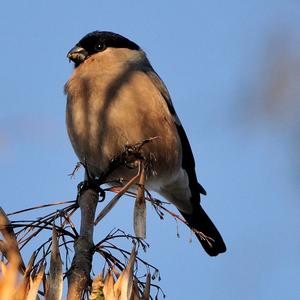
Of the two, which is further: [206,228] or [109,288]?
[206,228]

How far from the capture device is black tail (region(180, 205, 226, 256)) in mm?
4668

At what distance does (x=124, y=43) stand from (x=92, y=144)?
1058 millimetres

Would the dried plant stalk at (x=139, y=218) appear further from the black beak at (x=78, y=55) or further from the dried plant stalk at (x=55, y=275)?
the black beak at (x=78, y=55)

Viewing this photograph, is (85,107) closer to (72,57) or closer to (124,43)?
(72,57)

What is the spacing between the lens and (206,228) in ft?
16.1

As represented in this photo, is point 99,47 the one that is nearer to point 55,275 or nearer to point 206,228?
point 206,228

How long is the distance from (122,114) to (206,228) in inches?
55.8

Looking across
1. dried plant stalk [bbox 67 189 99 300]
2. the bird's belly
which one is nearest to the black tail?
the bird's belly

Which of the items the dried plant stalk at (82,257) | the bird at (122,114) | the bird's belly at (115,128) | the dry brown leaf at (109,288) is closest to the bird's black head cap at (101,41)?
the bird at (122,114)

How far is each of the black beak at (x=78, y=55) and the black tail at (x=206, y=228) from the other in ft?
4.53

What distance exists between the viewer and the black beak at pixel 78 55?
442 cm

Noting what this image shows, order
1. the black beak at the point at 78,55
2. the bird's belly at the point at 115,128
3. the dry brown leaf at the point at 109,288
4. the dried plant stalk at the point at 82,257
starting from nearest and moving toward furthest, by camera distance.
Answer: the dry brown leaf at the point at 109,288 → the dried plant stalk at the point at 82,257 → the bird's belly at the point at 115,128 → the black beak at the point at 78,55

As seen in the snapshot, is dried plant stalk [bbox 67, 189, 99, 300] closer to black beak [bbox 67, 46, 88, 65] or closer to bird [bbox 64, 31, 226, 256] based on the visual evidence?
bird [bbox 64, 31, 226, 256]

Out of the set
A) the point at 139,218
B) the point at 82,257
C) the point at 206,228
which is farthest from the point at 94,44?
the point at 82,257
